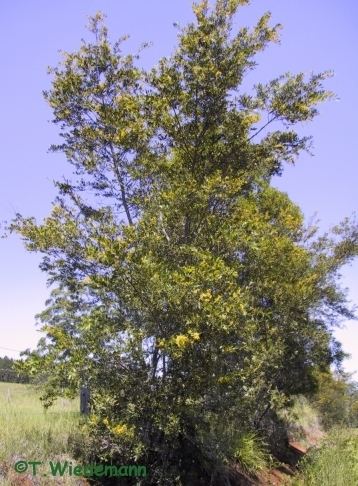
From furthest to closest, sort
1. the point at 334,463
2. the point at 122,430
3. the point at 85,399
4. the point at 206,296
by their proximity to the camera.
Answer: the point at 85,399 < the point at 334,463 < the point at 206,296 < the point at 122,430

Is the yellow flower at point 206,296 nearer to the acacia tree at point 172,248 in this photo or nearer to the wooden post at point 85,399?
the acacia tree at point 172,248

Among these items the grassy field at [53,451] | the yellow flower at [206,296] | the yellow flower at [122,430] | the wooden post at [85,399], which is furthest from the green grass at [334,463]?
the wooden post at [85,399]

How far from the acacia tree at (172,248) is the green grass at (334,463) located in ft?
6.51

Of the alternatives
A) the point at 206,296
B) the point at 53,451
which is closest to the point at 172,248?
the point at 206,296

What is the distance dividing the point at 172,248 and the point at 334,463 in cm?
600

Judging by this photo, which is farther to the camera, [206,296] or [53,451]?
[53,451]

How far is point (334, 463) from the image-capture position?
10078mm

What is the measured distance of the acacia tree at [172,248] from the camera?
7.67m

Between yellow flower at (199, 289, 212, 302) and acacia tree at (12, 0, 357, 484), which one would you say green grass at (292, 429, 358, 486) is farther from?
yellow flower at (199, 289, 212, 302)

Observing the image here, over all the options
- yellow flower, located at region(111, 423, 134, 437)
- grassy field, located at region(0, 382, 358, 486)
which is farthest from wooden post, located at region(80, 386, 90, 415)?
yellow flower, located at region(111, 423, 134, 437)

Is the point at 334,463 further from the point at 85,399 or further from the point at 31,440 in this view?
the point at 31,440

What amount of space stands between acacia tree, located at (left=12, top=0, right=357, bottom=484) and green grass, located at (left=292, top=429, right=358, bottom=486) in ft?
6.51

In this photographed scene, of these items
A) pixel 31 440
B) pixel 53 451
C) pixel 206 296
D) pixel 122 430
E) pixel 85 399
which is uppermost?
pixel 206 296

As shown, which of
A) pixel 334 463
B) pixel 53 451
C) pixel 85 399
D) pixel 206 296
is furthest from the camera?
pixel 85 399
